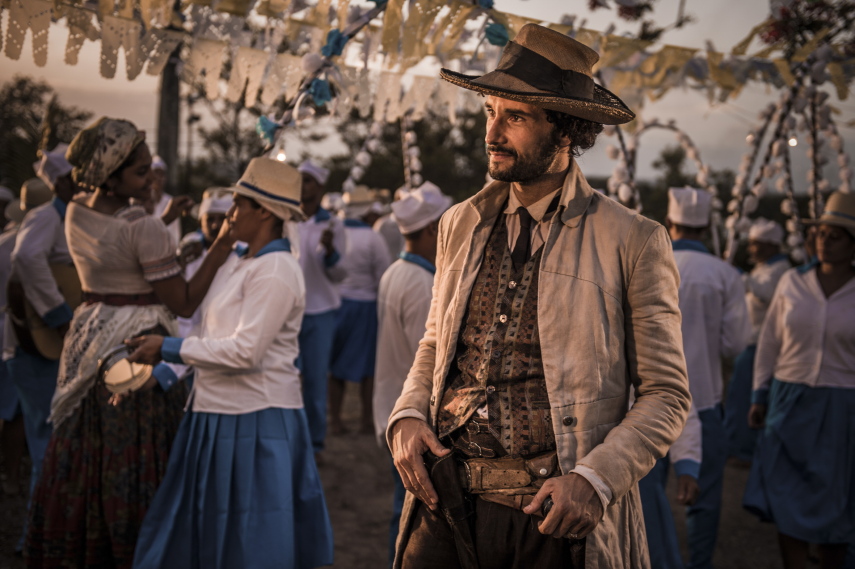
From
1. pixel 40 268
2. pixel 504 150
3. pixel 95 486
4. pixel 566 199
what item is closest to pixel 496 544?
pixel 566 199

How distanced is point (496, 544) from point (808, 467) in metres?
3.26

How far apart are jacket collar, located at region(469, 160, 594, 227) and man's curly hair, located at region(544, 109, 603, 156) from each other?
0.07 meters

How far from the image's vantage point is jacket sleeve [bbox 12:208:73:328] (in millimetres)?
4582

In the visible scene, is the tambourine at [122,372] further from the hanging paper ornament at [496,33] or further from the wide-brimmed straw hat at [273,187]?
the hanging paper ornament at [496,33]

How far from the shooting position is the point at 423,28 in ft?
13.8

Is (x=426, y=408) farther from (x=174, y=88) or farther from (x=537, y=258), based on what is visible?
(x=174, y=88)

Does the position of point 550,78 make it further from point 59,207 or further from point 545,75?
point 59,207

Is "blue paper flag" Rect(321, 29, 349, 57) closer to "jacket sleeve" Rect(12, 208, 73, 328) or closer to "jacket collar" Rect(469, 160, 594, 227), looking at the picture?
"jacket collar" Rect(469, 160, 594, 227)

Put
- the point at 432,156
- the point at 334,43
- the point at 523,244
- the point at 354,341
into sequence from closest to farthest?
the point at 523,244
the point at 334,43
the point at 354,341
the point at 432,156

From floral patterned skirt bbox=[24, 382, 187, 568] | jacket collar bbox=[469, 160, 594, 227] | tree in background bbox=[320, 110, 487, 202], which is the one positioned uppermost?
jacket collar bbox=[469, 160, 594, 227]

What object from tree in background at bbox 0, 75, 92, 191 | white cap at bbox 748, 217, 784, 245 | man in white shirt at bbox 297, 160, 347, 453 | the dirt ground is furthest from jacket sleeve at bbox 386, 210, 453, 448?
tree in background at bbox 0, 75, 92, 191

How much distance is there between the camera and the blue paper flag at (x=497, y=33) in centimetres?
413

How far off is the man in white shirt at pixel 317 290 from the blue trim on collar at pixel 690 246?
2974 millimetres

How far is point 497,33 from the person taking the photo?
4.14 meters
